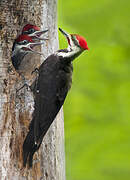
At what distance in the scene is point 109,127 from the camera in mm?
4262

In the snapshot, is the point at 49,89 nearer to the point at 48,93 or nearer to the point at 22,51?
the point at 48,93

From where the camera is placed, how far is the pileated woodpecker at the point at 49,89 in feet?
6.51

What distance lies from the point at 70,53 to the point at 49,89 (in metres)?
0.19

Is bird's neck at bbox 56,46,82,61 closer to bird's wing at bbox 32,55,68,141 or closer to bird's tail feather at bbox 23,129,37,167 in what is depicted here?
bird's wing at bbox 32,55,68,141

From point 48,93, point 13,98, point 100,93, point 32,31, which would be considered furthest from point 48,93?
point 100,93

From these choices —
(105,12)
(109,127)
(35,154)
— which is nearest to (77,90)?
(109,127)

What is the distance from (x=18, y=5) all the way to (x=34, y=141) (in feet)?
2.09

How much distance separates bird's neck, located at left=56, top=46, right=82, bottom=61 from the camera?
1.93 metres

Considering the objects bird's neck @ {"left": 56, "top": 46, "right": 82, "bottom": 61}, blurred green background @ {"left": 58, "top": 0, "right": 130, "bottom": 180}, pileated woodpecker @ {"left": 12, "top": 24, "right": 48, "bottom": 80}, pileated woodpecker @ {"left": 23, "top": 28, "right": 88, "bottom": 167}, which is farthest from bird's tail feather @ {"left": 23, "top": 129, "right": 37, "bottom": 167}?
blurred green background @ {"left": 58, "top": 0, "right": 130, "bottom": 180}

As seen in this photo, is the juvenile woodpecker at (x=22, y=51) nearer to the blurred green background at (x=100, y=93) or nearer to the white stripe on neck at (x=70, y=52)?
the white stripe on neck at (x=70, y=52)

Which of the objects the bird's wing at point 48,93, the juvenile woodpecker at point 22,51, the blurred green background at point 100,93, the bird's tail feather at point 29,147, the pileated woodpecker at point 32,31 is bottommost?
the blurred green background at point 100,93

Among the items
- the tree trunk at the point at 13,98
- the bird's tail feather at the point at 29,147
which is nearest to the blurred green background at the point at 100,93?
the tree trunk at the point at 13,98

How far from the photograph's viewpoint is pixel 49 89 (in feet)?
6.51

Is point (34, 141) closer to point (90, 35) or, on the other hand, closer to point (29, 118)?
point (29, 118)
